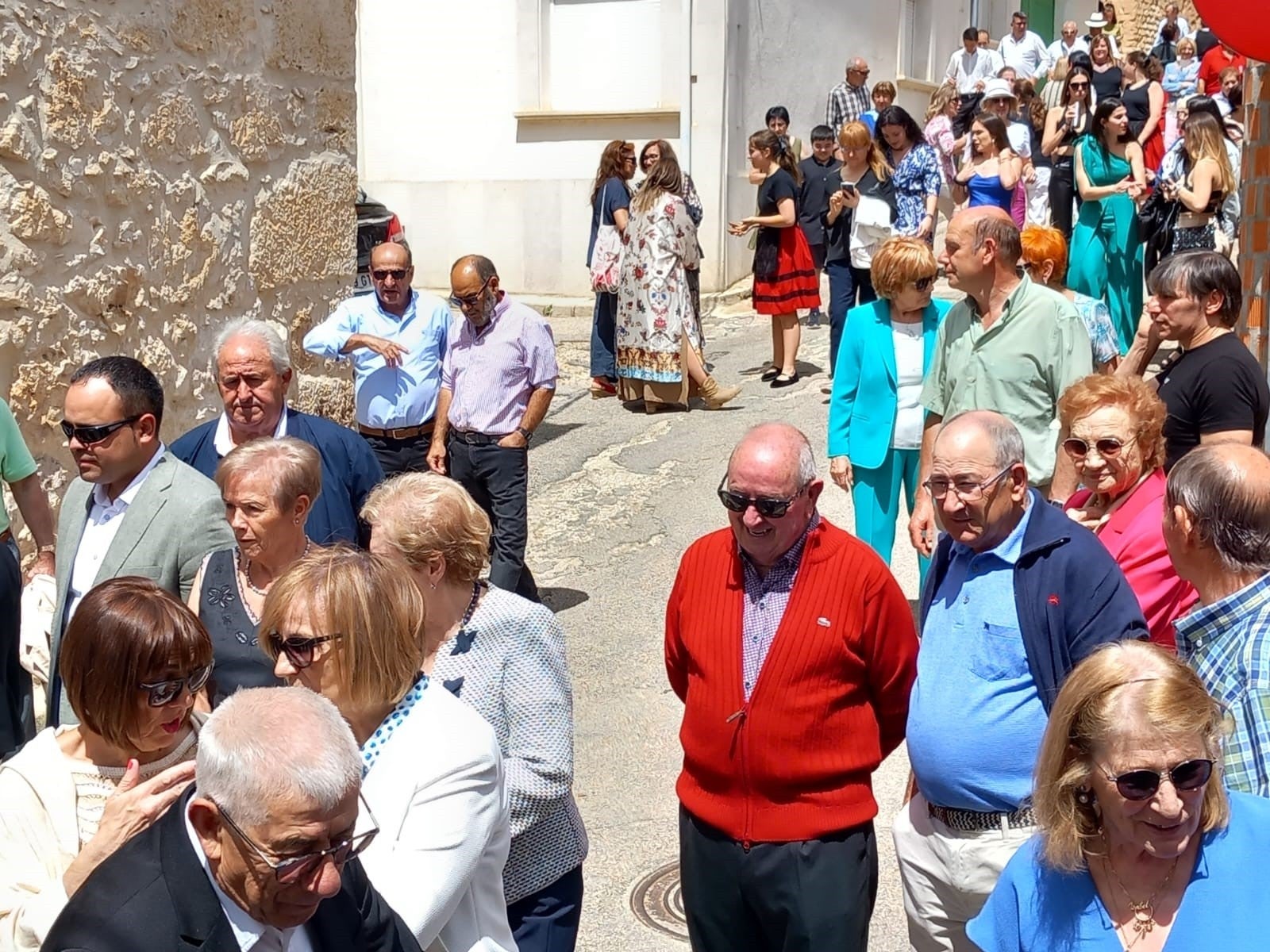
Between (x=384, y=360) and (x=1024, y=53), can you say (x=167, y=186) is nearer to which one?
(x=384, y=360)

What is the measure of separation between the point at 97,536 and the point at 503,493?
314 centimetres

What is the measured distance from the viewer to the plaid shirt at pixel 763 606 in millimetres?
3578

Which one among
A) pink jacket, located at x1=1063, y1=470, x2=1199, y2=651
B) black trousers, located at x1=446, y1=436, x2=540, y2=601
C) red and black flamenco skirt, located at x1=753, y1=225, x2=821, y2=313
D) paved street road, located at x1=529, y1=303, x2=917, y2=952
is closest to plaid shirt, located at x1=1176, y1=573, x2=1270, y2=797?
pink jacket, located at x1=1063, y1=470, x2=1199, y2=651

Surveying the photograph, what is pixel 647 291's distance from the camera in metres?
10.9

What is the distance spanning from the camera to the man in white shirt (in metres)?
19.8

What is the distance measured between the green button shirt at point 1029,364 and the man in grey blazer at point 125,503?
9.11 feet

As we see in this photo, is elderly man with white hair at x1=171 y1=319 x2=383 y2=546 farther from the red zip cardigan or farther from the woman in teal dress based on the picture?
the woman in teal dress

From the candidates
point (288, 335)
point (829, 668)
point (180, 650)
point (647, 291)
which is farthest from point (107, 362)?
point (647, 291)

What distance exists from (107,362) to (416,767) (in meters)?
1.95

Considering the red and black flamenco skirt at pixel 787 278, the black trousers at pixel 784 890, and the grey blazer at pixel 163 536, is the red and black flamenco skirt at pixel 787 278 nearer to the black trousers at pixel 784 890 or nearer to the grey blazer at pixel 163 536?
the grey blazer at pixel 163 536

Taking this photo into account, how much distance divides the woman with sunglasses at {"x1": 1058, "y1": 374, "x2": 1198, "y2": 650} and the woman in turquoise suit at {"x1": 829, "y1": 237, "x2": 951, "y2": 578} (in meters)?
1.88

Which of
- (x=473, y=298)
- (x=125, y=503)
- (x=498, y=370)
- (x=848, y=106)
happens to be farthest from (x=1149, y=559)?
(x=848, y=106)

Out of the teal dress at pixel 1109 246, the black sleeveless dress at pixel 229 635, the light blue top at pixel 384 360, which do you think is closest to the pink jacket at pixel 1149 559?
the black sleeveless dress at pixel 229 635

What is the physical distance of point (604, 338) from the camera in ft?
38.9
